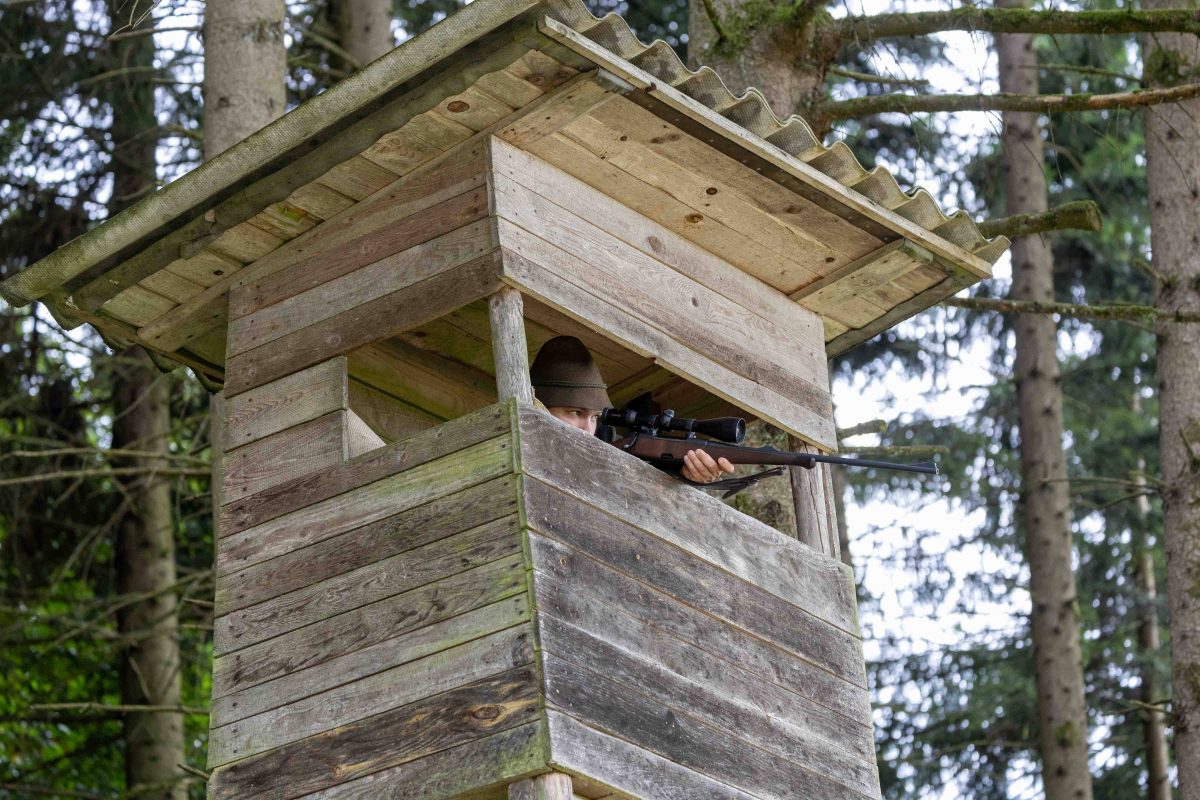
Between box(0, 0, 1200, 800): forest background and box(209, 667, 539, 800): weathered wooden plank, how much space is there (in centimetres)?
220

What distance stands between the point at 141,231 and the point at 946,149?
447 inches

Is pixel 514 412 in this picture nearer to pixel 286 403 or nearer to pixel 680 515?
pixel 680 515

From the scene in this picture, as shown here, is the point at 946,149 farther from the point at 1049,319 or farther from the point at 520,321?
the point at 520,321

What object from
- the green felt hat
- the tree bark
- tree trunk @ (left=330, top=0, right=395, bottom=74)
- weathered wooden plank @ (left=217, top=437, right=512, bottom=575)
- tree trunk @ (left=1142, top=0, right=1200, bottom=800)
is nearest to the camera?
weathered wooden plank @ (left=217, top=437, right=512, bottom=575)

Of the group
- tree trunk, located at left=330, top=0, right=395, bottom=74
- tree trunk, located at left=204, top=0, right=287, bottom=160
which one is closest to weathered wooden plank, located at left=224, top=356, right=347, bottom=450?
tree trunk, located at left=204, top=0, right=287, bottom=160

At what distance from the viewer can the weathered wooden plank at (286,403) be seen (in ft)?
19.1

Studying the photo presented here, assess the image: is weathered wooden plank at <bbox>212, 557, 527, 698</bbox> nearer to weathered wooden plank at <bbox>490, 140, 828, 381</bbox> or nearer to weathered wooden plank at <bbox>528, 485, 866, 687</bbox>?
weathered wooden plank at <bbox>528, 485, 866, 687</bbox>

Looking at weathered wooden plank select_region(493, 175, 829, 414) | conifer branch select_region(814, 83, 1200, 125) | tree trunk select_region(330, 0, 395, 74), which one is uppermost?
tree trunk select_region(330, 0, 395, 74)

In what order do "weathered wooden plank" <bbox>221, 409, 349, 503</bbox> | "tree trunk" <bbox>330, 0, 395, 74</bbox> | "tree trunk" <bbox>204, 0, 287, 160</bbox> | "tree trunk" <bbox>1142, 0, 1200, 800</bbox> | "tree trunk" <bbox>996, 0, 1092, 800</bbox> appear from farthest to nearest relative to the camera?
1. "tree trunk" <bbox>996, 0, 1092, 800</bbox>
2. "tree trunk" <bbox>330, 0, 395, 74</bbox>
3. "tree trunk" <bbox>1142, 0, 1200, 800</bbox>
4. "tree trunk" <bbox>204, 0, 287, 160</bbox>
5. "weathered wooden plank" <bbox>221, 409, 349, 503</bbox>

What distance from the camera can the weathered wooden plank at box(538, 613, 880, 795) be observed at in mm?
4949

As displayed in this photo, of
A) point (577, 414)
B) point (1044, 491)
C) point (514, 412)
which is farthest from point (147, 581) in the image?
point (514, 412)

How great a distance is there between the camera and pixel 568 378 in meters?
6.12

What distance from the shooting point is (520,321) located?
214 inches

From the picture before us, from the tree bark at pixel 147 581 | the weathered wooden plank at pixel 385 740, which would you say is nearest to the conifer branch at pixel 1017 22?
the weathered wooden plank at pixel 385 740
